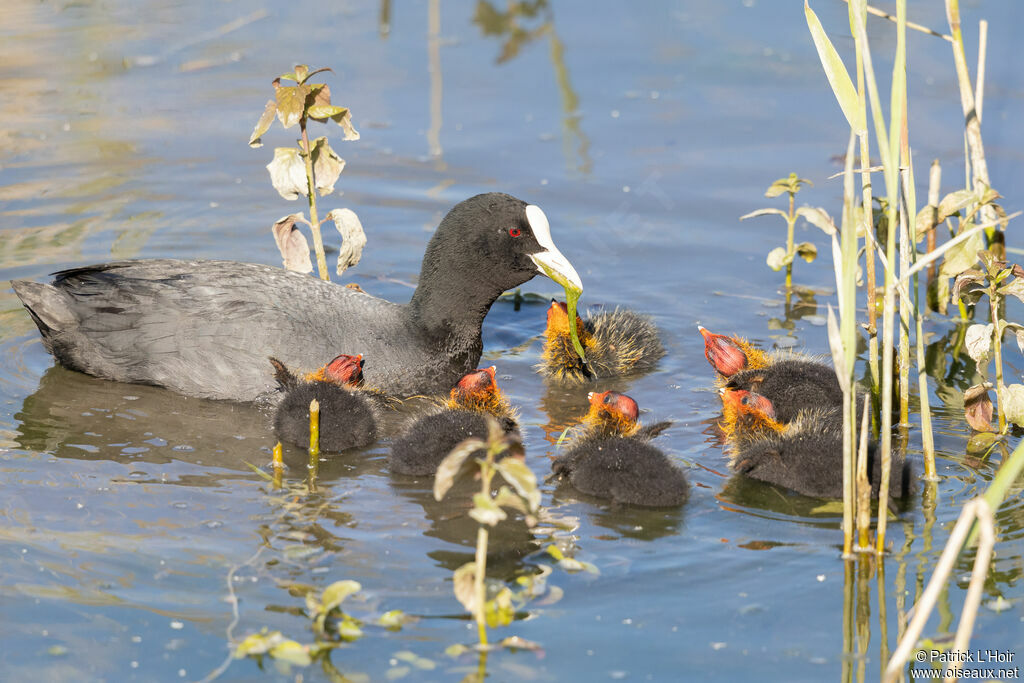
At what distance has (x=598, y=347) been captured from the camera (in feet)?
19.1

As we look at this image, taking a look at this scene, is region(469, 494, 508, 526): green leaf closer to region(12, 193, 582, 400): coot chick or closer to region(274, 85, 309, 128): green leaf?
region(12, 193, 582, 400): coot chick

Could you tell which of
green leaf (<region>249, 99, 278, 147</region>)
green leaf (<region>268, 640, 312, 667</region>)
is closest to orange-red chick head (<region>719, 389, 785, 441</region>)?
green leaf (<region>268, 640, 312, 667</region>)

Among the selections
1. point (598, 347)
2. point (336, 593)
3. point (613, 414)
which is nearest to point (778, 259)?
point (598, 347)

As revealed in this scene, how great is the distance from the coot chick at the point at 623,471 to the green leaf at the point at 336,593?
1.20 metres

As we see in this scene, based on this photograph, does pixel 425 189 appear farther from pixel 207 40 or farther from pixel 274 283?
pixel 207 40

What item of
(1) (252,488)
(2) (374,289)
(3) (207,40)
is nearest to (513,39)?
(3) (207,40)

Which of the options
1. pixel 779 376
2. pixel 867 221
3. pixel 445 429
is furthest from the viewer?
pixel 779 376

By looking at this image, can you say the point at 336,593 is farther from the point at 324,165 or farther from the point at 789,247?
the point at 789,247

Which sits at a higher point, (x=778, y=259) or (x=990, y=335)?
(x=778, y=259)

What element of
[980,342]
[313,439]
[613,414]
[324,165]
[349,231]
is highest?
[324,165]

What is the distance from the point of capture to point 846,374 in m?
3.58

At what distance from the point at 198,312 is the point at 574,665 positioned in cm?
273

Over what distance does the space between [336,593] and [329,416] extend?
4.68ft

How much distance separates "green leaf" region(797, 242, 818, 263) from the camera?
6473 millimetres
